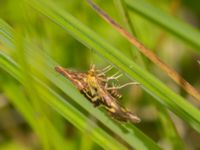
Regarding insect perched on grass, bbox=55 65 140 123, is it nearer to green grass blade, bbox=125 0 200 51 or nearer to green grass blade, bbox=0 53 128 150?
green grass blade, bbox=0 53 128 150

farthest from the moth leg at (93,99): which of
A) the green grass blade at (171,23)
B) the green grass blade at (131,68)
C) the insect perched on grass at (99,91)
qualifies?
the green grass blade at (171,23)

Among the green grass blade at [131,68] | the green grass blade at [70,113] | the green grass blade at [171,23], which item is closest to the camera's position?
the green grass blade at [131,68]

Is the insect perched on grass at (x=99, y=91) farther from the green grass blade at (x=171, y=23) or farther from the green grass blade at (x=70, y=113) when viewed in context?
the green grass blade at (x=171, y=23)

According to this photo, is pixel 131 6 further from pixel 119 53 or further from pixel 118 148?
pixel 118 148

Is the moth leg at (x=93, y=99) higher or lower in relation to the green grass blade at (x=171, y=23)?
lower

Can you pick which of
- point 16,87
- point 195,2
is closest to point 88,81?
point 16,87

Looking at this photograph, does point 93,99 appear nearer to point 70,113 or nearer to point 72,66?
point 70,113
